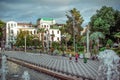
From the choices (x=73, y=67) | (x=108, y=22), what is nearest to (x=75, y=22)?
(x=108, y=22)

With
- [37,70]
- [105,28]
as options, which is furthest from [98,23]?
[37,70]

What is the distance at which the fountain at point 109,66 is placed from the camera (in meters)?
7.81

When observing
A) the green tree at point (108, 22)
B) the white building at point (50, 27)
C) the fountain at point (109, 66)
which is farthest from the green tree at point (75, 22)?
the fountain at point (109, 66)

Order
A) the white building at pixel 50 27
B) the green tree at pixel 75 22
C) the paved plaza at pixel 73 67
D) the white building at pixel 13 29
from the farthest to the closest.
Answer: the white building at pixel 13 29
the white building at pixel 50 27
the green tree at pixel 75 22
the paved plaza at pixel 73 67

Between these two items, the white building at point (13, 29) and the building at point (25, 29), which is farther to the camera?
the white building at point (13, 29)

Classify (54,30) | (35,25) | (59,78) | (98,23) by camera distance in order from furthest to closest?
(35,25), (54,30), (98,23), (59,78)

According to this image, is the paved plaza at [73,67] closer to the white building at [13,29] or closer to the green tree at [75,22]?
the green tree at [75,22]

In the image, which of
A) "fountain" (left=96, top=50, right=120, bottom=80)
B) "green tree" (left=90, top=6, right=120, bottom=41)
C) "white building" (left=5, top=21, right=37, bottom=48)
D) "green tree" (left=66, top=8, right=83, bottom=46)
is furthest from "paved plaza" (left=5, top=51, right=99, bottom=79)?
"white building" (left=5, top=21, right=37, bottom=48)

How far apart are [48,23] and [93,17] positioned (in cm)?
5630

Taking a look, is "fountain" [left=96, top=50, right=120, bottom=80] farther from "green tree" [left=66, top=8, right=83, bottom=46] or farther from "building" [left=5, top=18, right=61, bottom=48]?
"building" [left=5, top=18, right=61, bottom=48]

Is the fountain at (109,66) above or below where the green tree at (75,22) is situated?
below

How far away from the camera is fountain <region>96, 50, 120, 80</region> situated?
7.81 metres

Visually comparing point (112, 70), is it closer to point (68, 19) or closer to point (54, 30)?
point (68, 19)

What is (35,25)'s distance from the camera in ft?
467
